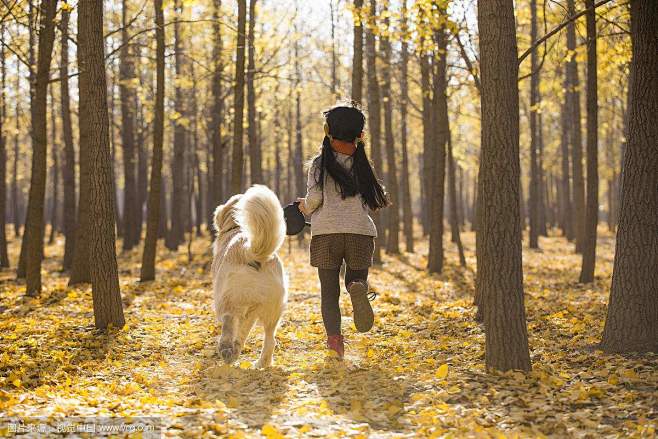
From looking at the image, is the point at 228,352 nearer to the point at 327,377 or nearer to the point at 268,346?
the point at 268,346

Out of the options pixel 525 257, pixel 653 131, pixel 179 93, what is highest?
pixel 179 93

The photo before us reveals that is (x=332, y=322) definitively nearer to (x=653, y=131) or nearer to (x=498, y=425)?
(x=498, y=425)

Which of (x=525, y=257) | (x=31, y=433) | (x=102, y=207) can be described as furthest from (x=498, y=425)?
(x=525, y=257)

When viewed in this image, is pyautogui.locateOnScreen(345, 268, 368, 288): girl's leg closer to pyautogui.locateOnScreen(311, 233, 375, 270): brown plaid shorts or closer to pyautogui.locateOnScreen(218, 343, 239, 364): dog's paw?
pyautogui.locateOnScreen(311, 233, 375, 270): brown plaid shorts

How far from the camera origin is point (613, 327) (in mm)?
5812

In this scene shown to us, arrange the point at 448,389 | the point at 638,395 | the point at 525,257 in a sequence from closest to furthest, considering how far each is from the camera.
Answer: the point at 638,395, the point at 448,389, the point at 525,257

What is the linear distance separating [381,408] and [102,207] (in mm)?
4367

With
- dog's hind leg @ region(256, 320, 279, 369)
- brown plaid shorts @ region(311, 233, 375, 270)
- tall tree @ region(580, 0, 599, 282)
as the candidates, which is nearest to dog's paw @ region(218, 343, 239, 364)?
dog's hind leg @ region(256, 320, 279, 369)

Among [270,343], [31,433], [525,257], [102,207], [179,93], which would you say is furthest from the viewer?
[179,93]

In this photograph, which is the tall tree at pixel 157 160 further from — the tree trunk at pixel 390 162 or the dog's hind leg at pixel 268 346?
the dog's hind leg at pixel 268 346

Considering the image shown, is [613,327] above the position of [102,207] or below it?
below

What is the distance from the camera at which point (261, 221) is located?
537 centimetres

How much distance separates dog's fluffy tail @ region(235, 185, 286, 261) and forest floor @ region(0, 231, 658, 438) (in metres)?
1.11

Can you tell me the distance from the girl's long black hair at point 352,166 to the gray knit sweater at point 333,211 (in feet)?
0.16
